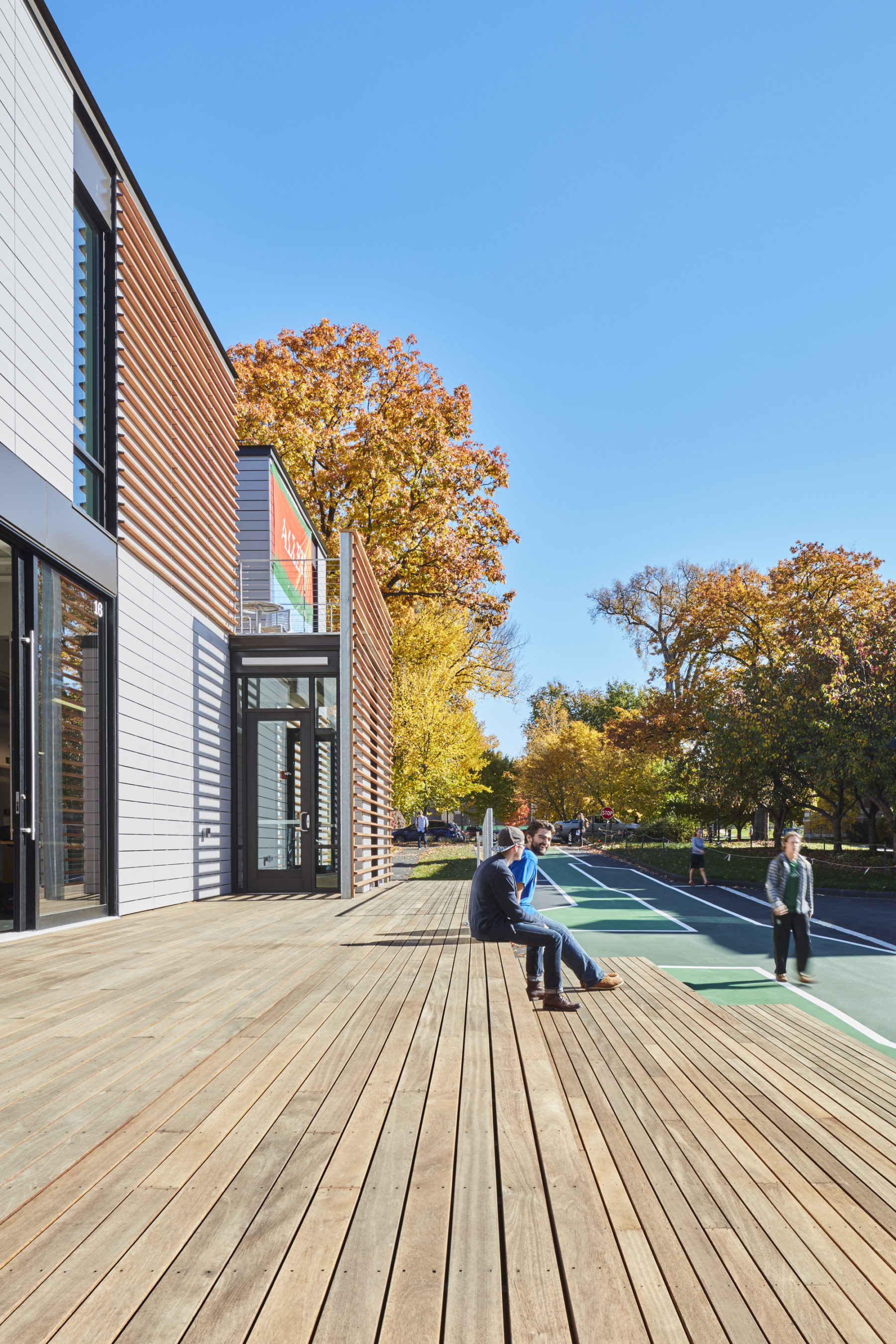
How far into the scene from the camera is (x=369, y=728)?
1580cm

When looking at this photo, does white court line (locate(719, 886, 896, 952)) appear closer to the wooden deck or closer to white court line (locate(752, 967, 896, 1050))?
white court line (locate(752, 967, 896, 1050))

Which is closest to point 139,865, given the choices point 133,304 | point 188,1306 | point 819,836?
point 133,304

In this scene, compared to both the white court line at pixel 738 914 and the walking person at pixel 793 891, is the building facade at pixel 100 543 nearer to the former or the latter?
the walking person at pixel 793 891

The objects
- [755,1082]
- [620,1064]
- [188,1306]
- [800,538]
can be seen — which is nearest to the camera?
[188,1306]

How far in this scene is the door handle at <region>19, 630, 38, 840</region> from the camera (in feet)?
26.3

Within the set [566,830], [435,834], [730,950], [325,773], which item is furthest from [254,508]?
[566,830]

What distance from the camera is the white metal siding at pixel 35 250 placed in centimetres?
792

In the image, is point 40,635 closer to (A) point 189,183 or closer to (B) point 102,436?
(B) point 102,436

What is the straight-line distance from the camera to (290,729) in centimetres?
1462

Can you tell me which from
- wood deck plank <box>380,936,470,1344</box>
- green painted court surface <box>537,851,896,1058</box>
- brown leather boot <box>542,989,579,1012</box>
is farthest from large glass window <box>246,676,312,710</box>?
wood deck plank <box>380,936,470,1344</box>

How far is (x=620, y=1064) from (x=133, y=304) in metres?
9.73

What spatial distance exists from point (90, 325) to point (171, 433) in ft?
6.81

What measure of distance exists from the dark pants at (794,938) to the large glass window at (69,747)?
6850 millimetres

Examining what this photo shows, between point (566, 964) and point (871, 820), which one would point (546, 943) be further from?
point (871, 820)
